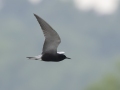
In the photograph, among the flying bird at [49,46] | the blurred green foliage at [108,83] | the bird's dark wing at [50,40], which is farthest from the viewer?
the blurred green foliage at [108,83]

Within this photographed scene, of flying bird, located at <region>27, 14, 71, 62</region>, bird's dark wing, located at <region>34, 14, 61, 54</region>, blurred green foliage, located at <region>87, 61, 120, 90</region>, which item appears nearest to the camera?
flying bird, located at <region>27, 14, 71, 62</region>

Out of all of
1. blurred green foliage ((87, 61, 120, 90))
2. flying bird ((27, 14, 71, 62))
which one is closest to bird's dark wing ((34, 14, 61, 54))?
flying bird ((27, 14, 71, 62))

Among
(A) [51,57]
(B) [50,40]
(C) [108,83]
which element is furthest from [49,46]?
(C) [108,83]

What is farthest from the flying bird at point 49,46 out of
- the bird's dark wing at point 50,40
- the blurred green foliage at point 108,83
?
the blurred green foliage at point 108,83

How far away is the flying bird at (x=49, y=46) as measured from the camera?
16.9 m

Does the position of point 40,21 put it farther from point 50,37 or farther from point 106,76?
point 106,76

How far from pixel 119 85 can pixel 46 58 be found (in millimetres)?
37725

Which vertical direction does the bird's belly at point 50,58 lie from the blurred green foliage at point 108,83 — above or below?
above

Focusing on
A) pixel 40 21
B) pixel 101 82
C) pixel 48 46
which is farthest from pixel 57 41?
pixel 101 82

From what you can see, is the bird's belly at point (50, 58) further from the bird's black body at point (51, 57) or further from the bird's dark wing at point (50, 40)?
the bird's dark wing at point (50, 40)

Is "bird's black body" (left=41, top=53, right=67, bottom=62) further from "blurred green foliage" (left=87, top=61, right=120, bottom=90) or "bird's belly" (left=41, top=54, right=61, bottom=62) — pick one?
"blurred green foliage" (left=87, top=61, right=120, bottom=90)

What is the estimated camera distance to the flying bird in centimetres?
1688

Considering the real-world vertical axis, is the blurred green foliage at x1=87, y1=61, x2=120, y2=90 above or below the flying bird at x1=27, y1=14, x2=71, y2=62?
below

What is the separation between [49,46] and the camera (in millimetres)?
17922
